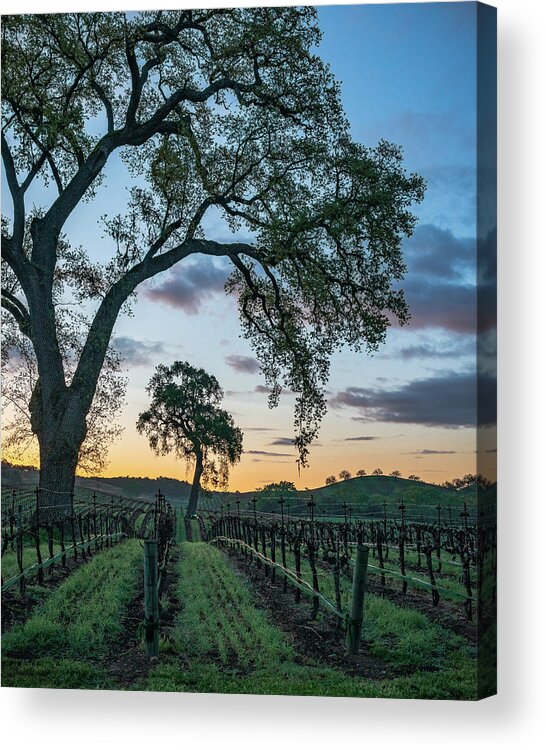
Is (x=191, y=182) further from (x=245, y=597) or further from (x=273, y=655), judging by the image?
(x=273, y=655)

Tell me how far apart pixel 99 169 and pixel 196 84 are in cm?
97

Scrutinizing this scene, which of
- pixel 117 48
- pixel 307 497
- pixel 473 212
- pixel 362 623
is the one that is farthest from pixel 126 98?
pixel 362 623

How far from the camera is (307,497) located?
7477mm

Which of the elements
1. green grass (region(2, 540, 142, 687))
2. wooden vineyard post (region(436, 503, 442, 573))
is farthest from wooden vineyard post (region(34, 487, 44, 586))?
wooden vineyard post (region(436, 503, 442, 573))

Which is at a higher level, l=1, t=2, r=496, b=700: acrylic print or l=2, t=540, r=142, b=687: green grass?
l=1, t=2, r=496, b=700: acrylic print

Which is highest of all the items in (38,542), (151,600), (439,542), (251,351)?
(251,351)

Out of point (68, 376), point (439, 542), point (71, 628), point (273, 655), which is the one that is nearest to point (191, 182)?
point (68, 376)

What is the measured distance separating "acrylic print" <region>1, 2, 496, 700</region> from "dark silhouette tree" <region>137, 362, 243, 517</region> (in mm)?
20

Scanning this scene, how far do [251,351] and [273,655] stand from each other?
83.7 inches

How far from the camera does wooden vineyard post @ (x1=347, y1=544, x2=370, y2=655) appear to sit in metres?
7.05

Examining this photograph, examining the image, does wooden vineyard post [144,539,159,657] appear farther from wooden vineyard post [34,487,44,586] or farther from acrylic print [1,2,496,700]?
wooden vineyard post [34,487,44,586]

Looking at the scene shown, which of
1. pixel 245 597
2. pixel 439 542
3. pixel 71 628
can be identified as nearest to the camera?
pixel 439 542

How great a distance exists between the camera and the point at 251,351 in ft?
24.4

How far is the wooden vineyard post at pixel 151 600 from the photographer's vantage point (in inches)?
288
